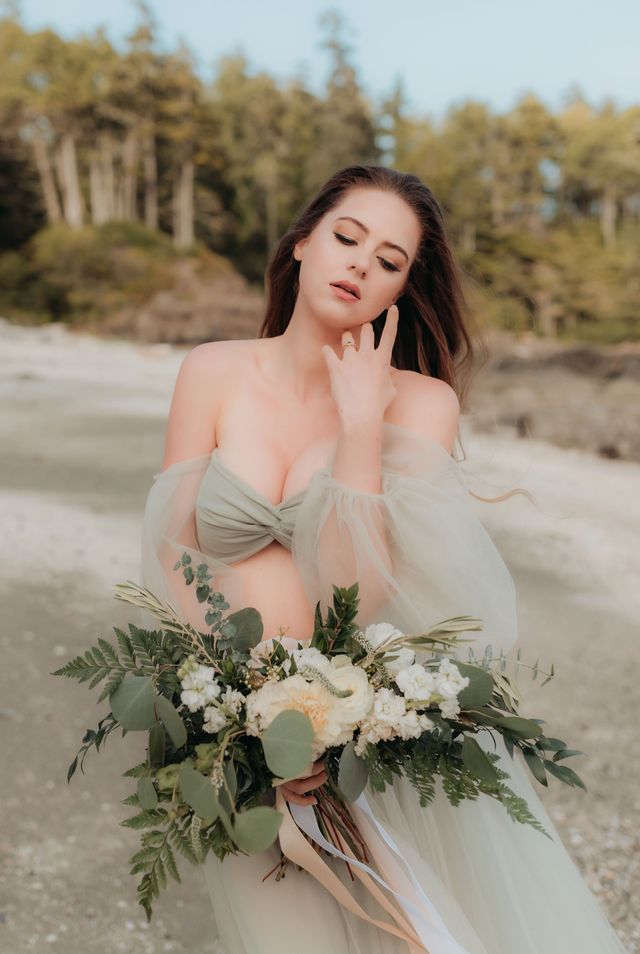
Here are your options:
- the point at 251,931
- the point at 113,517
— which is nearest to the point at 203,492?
the point at 251,931

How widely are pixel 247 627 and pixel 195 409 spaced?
75cm

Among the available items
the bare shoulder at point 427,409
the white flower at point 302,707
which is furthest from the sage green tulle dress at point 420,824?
the white flower at point 302,707

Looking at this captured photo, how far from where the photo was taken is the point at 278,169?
148 feet

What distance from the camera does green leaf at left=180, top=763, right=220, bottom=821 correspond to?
163 cm

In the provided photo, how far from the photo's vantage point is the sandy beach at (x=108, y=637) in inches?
142

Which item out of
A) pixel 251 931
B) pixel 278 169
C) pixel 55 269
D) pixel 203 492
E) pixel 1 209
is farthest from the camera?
pixel 278 169

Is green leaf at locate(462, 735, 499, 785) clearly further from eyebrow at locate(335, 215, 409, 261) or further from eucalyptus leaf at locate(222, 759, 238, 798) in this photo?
eyebrow at locate(335, 215, 409, 261)

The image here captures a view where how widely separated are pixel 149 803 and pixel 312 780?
320 millimetres

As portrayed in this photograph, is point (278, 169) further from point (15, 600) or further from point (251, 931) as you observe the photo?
point (251, 931)

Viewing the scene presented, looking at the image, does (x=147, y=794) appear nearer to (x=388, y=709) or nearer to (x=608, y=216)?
(x=388, y=709)

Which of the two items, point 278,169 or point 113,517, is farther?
point 278,169

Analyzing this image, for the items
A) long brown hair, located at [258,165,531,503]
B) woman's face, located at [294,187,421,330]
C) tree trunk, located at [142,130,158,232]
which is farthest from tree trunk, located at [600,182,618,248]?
woman's face, located at [294,187,421,330]

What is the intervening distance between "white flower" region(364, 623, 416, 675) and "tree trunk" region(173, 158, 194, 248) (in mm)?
40966

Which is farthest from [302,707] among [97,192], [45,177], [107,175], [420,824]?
[107,175]
